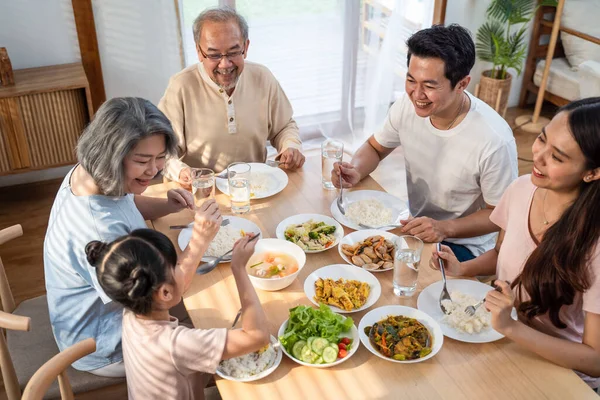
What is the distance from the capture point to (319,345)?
5.19 feet

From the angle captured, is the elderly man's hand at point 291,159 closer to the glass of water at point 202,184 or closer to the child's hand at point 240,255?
the glass of water at point 202,184

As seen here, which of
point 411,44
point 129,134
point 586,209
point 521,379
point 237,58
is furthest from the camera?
point 237,58

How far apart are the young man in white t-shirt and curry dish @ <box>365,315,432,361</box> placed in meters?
0.48

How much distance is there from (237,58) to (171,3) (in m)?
1.48

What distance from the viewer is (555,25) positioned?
176 inches

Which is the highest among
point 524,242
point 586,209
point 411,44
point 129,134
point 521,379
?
point 411,44

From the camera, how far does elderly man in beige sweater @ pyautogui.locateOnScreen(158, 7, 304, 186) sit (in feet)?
8.34

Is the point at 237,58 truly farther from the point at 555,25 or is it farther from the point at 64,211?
the point at 555,25

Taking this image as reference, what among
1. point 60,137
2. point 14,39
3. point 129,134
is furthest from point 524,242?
point 14,39

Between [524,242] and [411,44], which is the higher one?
[411,44]

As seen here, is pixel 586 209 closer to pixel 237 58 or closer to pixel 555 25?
pixel 237 58

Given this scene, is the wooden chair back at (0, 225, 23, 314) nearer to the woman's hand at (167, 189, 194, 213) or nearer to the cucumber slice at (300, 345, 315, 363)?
the woman's hand at (167, 189, 194, 213)

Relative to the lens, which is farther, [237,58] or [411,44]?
[237,58]

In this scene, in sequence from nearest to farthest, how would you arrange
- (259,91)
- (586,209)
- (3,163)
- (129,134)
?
(586,209)
(129,134)
(259,91)
(3,163)
